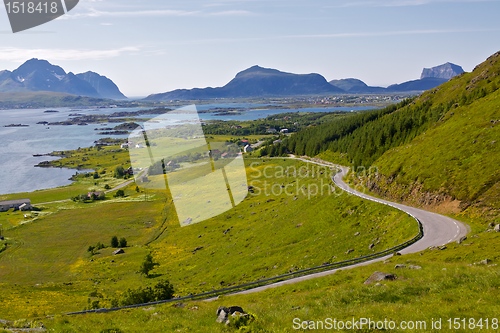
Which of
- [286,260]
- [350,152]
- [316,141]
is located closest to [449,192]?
[286,260]

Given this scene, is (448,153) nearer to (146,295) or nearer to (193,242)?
(146,295)

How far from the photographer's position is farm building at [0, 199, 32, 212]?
130m

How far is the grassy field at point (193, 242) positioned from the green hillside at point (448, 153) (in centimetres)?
711

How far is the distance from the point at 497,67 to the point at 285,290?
110 meters

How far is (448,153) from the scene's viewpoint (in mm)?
61031

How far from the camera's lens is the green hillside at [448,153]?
165 feet

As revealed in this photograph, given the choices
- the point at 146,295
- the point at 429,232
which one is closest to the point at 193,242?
the point at 146,295

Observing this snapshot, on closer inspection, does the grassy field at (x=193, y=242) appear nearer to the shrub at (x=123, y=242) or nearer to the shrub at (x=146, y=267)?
the shrub at (x=146, y=267)

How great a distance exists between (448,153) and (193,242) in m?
49.3

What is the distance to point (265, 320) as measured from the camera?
1792 cm

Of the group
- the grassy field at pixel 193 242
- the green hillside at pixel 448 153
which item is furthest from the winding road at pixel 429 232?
the green hillside at pixel 448 153

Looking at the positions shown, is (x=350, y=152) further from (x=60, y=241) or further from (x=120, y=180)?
(x=120, y=180)

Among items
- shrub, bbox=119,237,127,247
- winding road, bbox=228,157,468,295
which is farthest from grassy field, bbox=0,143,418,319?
shrub, bbox=119,237,127,247

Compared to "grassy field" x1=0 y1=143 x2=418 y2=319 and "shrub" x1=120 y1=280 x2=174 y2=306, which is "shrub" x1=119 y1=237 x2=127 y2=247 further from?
"shrub" x1=120 y1=280 x2=174 y2=306
